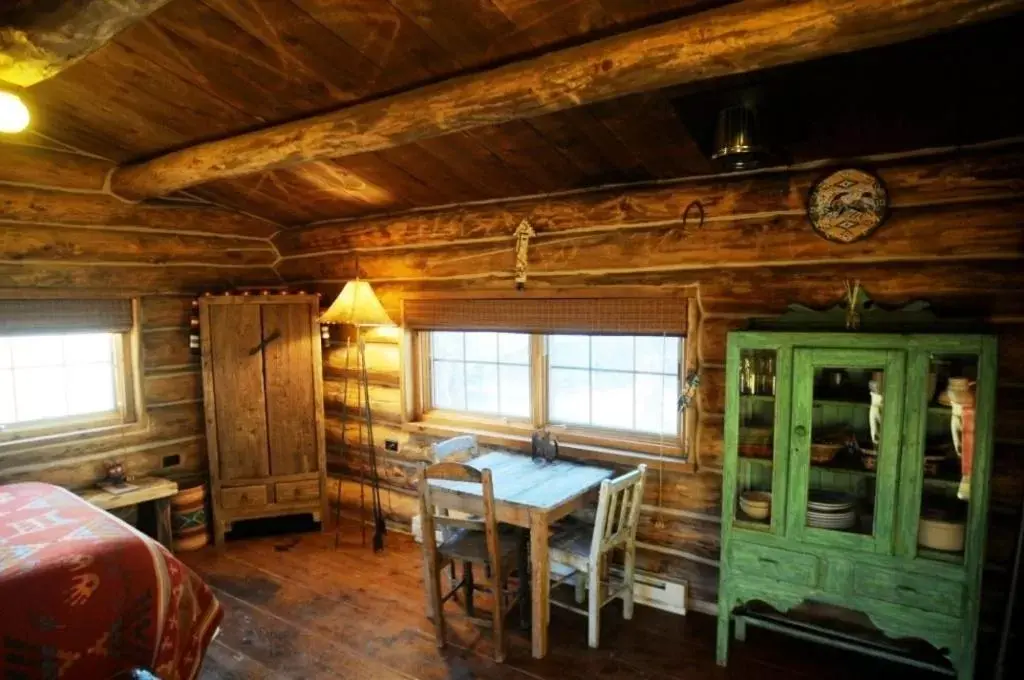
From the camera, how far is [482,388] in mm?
4617

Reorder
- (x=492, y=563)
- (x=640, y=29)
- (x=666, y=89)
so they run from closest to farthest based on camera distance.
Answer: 1. (x=640, y=29)
2. (x=666, y=89)
3. (x=492, y=563)

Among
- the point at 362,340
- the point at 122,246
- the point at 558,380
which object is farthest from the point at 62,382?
the point at 558,380

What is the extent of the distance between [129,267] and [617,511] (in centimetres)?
383

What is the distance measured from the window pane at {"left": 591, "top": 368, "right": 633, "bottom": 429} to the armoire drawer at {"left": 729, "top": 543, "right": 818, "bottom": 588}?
3.61 feet

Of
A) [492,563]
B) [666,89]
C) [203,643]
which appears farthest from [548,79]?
[203,643]

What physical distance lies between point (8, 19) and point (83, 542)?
2130 millimetres

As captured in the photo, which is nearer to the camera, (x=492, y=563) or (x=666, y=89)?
(x=666, y=89)

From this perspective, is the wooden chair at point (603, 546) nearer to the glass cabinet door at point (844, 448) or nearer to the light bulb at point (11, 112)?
the glass cabinet door at point (844, 448)

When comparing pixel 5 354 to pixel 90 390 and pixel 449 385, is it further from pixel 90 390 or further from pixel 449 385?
pixel 449 385

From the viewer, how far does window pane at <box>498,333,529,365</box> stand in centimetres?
434

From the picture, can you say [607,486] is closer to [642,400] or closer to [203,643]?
[642,400]

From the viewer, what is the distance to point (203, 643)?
2.95 meters

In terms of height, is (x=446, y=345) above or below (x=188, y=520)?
above

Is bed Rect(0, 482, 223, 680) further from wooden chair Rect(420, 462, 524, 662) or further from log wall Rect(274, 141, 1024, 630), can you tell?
log wall Rect(274, 141, 1024, 630)
